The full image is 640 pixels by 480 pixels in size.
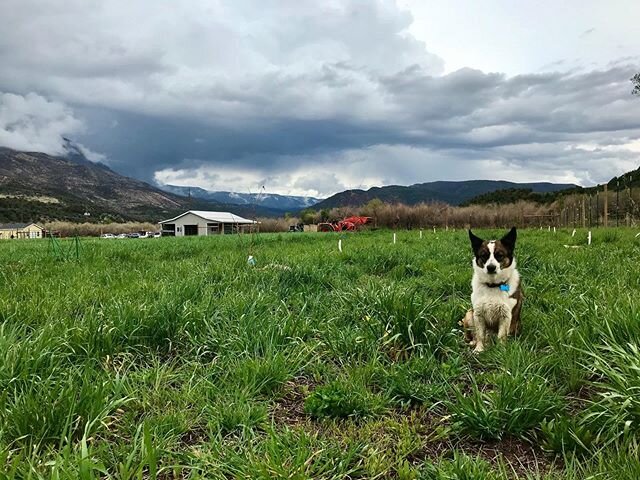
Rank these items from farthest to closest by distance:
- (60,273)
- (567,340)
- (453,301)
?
1. (60,273)
2. (453,301)
3. (567,340)

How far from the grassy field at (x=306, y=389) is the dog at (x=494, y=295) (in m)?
0.20

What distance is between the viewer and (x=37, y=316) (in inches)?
170

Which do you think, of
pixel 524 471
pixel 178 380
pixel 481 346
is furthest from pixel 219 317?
pixel 524 471

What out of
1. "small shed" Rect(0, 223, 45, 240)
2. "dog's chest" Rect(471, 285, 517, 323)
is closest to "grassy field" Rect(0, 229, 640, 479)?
"dog's chest" Rect(471, 285, 517, 323)

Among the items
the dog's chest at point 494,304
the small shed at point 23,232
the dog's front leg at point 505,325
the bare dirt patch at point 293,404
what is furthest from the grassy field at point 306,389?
the small shed at point 23,232

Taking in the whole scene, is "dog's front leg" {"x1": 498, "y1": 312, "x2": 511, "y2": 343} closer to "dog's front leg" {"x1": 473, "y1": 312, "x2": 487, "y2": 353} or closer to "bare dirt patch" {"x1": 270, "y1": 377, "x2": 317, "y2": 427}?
"dog's front leg" {"x1": 473, "y1": 312, "x2": 487, "y2": 353}

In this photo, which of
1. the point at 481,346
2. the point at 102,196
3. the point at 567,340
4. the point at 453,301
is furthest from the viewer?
the point at 102,196

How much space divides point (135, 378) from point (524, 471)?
9.04 feet

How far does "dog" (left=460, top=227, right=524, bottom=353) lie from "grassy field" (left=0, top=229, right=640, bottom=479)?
197 millimetres

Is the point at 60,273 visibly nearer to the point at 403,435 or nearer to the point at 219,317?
the point at 219,317

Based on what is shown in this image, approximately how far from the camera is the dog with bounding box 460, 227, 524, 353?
427cm

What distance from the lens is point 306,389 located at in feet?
10.8

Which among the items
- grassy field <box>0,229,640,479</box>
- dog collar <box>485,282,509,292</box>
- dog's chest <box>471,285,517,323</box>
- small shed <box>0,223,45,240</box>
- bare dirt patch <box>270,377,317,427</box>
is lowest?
small shed <box>0,223,45,240</box>

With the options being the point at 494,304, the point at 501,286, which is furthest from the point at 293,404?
the point at 501,286
